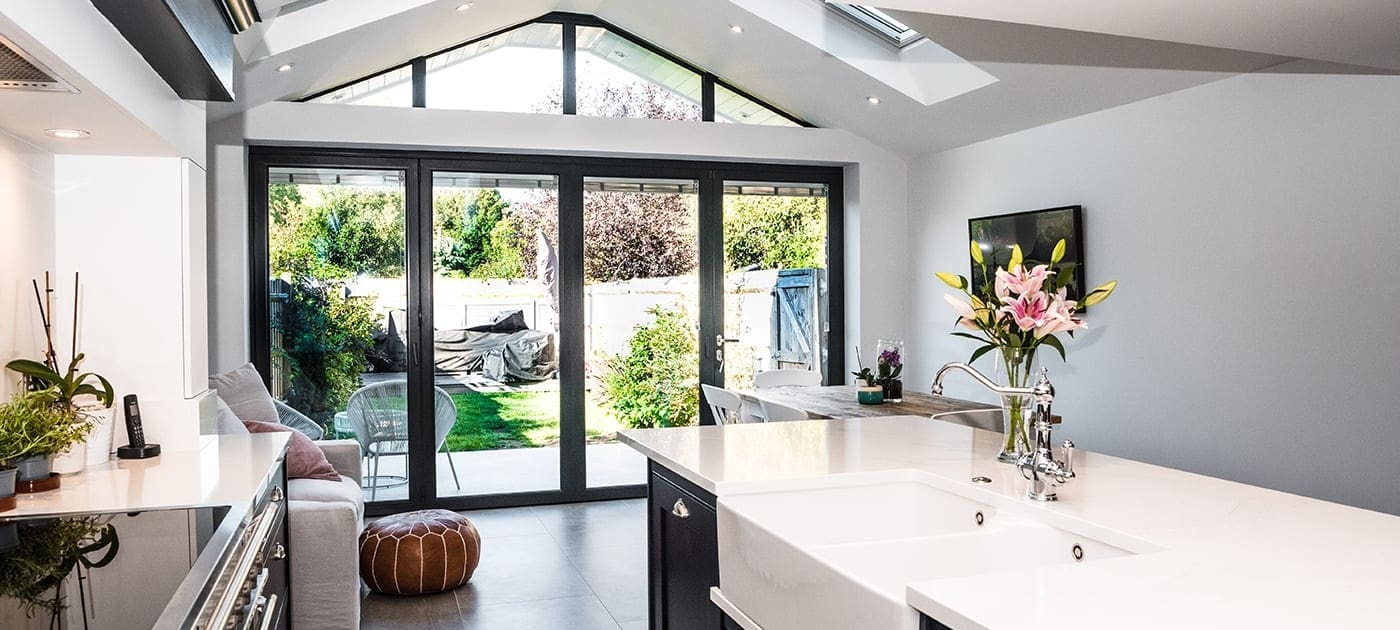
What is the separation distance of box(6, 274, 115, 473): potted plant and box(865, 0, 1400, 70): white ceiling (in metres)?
2.41

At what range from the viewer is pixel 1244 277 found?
4227 millimetres

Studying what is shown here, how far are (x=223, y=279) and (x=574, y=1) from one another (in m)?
2.63

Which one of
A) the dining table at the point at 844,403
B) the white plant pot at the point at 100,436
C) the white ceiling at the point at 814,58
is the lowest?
the dining table at the point at 844,403

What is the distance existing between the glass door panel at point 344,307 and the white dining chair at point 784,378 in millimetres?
2172

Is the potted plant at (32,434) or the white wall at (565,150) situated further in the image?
the white wall at (565,150)

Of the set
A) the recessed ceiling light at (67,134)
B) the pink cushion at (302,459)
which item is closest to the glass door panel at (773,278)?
the pink cushion at (302,459)

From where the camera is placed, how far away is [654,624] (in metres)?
2.85

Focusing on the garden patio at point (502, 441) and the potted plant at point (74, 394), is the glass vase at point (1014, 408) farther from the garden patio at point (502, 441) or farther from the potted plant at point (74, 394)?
the garden patio at point (502, 441)

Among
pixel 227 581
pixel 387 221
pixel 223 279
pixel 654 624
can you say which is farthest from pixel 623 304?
pixel 227 581

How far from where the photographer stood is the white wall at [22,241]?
256 cm

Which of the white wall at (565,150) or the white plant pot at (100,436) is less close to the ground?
the white wall at (565,150)

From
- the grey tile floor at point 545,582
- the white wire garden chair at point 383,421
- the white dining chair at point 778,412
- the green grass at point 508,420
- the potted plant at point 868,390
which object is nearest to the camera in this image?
the grey tile floor at point 545,582

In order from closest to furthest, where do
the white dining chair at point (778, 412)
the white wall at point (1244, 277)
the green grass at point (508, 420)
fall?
the white wall at point (1244, 277) < the white dining chair at point (778, 412) < the green grass at point (508, 420)

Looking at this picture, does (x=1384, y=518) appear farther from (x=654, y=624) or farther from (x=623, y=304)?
(x=623, y=304)
